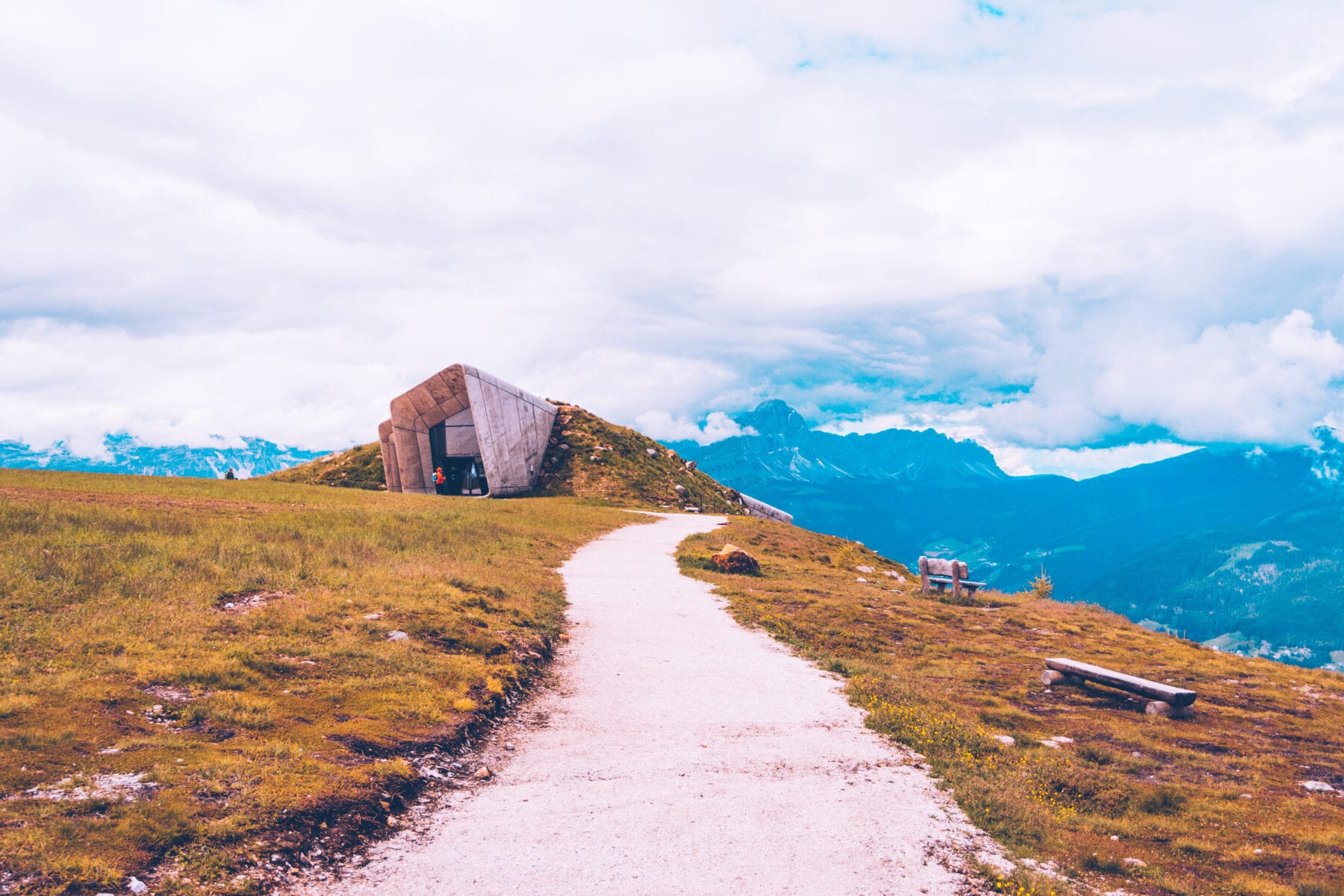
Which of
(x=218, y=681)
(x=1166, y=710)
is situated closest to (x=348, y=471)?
(x=218, y=681)

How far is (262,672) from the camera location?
10.9 metres

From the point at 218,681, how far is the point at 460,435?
201 ft

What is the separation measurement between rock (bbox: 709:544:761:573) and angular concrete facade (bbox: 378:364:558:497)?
4031cm

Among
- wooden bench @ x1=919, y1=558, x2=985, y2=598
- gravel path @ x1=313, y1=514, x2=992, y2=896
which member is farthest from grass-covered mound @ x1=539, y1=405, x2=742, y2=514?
gravel path @ x1=313, y1=514, x2=992, y2=896

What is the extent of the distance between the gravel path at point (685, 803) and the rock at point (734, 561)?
13267 mm

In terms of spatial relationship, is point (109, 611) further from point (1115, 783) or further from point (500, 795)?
point (1115, 783)

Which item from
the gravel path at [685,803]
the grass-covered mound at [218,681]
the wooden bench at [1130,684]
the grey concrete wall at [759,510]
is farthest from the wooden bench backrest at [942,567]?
the grey concrete wall at [759,510]

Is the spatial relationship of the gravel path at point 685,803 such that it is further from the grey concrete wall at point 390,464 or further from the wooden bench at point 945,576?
the grey concrete wall at point 390,464

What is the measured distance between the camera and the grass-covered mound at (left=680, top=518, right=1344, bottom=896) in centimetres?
839

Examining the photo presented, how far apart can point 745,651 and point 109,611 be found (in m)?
12.7

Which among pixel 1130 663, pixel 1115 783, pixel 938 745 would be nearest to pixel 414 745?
pixel 938 745

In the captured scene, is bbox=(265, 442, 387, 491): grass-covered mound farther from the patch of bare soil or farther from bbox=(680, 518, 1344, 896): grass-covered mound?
the patch of bare soil

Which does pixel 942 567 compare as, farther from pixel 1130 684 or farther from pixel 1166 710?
pixel 1166 710

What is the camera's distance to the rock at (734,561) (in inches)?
1132
